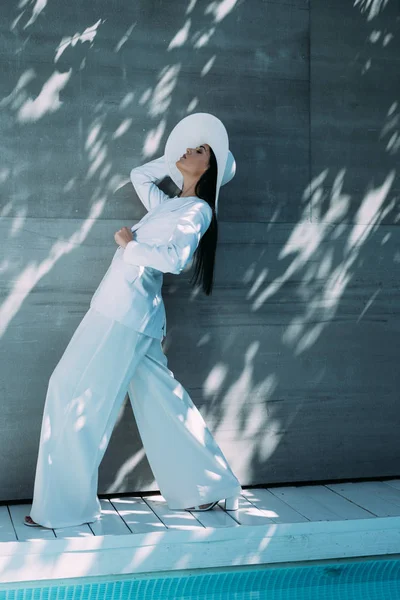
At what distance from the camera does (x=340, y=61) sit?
457 cm

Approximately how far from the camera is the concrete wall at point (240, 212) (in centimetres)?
416

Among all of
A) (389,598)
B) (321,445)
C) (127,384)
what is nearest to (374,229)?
(321,445)

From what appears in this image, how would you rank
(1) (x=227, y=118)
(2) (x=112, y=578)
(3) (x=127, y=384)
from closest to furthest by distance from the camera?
(2) (x=112, y=578)
(3) (x=127, y=384)
(1) (x=227, y=118)

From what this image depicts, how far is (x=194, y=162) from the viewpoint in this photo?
4.06 m

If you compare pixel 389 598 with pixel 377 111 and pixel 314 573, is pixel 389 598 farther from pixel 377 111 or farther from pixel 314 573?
pixel 377 111

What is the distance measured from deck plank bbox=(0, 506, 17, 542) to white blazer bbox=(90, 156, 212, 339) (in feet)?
3.46

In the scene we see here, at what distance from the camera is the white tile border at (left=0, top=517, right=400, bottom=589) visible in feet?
11.2

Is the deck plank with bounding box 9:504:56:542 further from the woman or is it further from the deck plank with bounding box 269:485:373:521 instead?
the deck plank with bounding box 269:485:373:521

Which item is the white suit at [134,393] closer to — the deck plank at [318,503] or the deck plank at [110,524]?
the deck plank at [110,524]

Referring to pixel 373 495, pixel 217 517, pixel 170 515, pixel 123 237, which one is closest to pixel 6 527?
pixel 170 515

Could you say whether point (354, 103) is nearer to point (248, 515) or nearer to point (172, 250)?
point (172, 250)

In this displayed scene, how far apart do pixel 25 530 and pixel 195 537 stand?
0.76 metres

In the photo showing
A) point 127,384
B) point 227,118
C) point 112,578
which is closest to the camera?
point 112,578

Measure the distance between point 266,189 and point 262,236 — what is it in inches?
10.0
